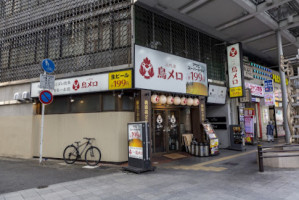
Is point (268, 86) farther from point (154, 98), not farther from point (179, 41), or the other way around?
point (154, 98)

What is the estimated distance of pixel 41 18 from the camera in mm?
12758

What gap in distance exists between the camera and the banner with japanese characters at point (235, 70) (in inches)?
547

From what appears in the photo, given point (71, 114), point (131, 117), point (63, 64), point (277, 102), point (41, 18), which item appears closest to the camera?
point (131, 117)

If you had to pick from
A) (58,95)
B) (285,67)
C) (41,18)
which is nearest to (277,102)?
(285,67)

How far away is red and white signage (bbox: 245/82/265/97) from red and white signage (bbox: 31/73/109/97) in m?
12.1

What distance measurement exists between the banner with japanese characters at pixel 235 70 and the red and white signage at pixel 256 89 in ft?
9.65

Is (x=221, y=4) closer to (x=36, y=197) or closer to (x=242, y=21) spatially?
(x=242, y=21)

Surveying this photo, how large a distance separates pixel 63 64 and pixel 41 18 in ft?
12.1

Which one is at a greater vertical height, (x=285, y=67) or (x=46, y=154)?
(x=285, y=67)

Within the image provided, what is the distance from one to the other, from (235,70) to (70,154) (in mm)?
11326

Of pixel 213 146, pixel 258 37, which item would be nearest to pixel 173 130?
pixel 213 146

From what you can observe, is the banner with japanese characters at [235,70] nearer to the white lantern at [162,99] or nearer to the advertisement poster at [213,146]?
the advertisement poster at [213,146]

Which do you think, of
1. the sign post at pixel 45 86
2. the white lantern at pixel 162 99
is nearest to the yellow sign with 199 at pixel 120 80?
the white lantern at pixel 162 99

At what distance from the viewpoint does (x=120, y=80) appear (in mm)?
9320
